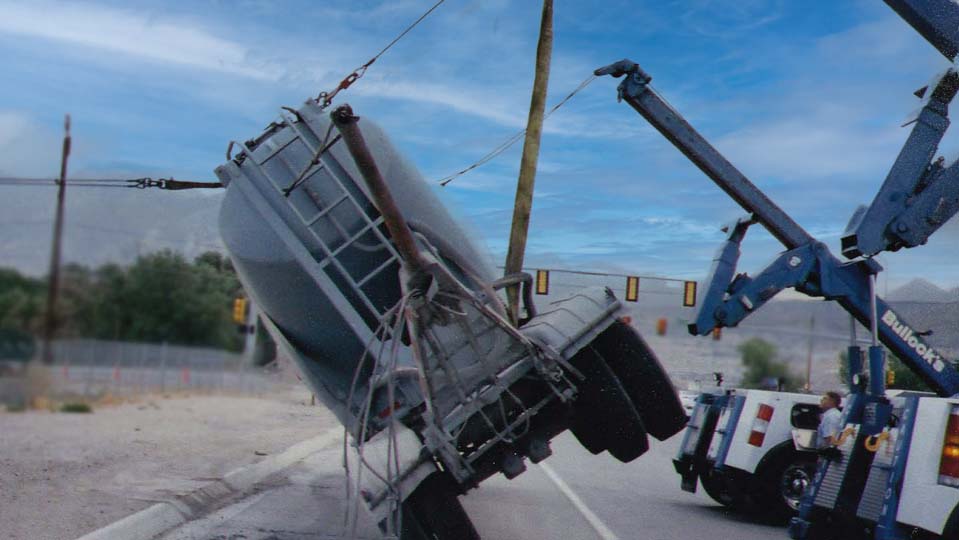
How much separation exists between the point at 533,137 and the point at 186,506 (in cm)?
613

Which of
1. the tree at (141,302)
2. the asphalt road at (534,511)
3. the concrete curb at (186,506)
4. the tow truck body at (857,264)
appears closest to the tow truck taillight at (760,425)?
the asphalt road at (534,511)

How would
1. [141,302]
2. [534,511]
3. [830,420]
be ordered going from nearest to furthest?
[141,302] → [830,420] → [534,511]

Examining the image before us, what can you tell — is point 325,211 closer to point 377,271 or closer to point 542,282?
point 377,271

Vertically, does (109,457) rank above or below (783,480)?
below

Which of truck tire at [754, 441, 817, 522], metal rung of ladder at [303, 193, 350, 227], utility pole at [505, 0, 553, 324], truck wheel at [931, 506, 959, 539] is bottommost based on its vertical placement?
truck tire at [754, 441, 817, 522]

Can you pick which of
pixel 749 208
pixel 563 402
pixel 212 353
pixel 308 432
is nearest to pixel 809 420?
pixel 749 208

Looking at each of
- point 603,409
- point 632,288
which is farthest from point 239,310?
point 632,288

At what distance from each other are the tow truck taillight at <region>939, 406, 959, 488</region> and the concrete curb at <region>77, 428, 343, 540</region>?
19.1ft

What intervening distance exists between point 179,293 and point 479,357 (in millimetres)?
1990

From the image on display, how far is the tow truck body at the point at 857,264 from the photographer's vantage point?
916cm

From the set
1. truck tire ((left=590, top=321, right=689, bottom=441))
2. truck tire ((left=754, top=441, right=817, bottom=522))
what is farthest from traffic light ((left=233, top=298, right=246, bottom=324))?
truck tire ((left=754, top=441, right=817, bottom=522))

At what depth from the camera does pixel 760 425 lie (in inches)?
486

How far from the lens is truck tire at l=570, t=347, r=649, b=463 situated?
8.02 meters

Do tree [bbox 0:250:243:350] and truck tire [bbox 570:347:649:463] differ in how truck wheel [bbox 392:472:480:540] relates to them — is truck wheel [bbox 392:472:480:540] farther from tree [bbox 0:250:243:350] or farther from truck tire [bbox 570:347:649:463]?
tree [bbox 0:250:243:350]
